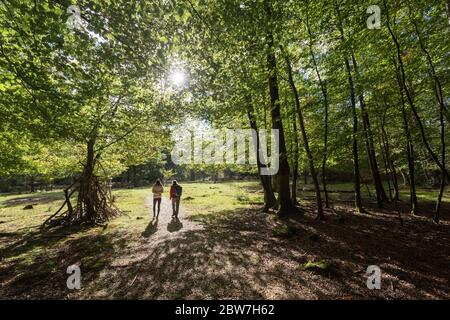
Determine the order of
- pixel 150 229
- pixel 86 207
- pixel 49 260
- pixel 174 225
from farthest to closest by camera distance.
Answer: pixel 86 207 → pixel 174 225 → pixel 150 229 → pixel 49 260

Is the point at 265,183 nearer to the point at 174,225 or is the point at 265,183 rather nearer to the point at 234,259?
the point at 174,225

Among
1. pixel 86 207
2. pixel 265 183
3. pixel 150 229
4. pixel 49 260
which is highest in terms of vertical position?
pixel 265 183

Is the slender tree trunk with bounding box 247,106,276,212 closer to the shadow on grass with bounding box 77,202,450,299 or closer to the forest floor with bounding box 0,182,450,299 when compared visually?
the forest floor with bounding box 0,182,450,299

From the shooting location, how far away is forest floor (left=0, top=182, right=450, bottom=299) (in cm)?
493

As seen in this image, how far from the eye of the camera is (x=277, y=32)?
9.38m

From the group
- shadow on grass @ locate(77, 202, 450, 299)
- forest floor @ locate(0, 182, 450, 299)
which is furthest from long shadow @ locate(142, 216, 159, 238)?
shadow on grass @ locate(77, 202, 450, 299)

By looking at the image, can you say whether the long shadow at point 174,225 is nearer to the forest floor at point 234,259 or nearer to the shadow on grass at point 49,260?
the forest floor at point 234,259

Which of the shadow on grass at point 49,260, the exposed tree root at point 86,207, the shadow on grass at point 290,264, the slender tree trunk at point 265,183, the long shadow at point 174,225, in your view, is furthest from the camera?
the slender tree trunk at point 265,183

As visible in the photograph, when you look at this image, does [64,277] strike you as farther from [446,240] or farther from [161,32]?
[446,240]

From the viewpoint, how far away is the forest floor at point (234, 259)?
493 centimetres

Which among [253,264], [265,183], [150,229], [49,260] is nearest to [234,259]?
[253,264]

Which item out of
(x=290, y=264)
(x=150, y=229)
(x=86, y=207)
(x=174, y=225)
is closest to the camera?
(x=290, y=264)

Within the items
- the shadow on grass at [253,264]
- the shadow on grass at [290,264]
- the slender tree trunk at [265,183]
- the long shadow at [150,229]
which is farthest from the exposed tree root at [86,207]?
the slender tree trunk at [265,183]

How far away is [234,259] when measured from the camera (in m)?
6.61
